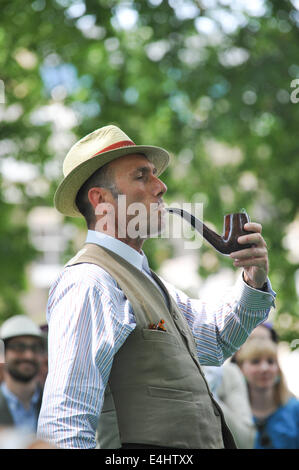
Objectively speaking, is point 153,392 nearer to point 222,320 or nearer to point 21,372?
point 222,320

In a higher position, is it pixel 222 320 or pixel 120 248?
pixel 120 248

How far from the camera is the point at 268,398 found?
482 cm

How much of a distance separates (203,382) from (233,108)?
605 cm

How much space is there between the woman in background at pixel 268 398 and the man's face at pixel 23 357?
1506 mm

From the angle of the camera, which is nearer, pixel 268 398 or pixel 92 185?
pixel 92 185

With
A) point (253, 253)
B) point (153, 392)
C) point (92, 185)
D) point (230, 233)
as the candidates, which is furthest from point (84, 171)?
point (153, 392)

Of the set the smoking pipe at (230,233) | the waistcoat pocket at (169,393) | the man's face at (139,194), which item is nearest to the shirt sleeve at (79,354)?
the waistcoat pocket at (169,393)

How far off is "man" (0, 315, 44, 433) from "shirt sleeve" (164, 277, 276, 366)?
2.22 metres

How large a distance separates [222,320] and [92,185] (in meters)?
0.70

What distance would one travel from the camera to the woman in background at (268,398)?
459 centimetres
